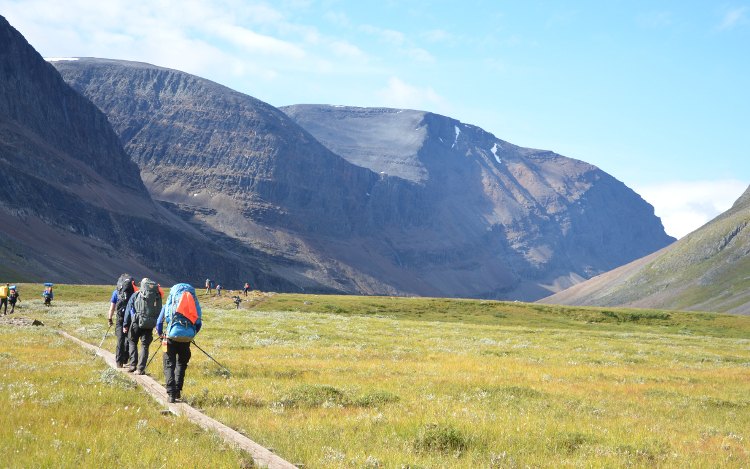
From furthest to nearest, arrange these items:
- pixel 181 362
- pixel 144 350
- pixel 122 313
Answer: pixel 122 313 → pixel 144 350 → pixel 181 362

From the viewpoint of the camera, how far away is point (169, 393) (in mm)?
15164

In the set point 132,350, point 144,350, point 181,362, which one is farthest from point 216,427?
point 132,350

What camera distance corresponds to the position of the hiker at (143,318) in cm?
1891

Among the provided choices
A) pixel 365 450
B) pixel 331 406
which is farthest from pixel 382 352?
pixel 365 450

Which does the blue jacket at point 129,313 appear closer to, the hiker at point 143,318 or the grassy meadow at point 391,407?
the hiker at point 143,318

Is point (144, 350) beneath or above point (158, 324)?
beneath

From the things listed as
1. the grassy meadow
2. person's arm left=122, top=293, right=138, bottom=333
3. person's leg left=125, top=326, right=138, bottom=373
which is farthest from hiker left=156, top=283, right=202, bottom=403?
person's arm left=122, top=293, right=138, bottom=333

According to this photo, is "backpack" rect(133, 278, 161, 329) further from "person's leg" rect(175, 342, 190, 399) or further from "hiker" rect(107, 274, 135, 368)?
"person's leg" rect(175, 342, 190, 399)

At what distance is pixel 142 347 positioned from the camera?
19.5 m

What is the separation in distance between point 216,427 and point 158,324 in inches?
218

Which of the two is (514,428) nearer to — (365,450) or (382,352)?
(365,450)

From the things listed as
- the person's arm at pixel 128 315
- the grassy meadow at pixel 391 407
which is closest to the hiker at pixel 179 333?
the grassy meadow at pixel 391 407

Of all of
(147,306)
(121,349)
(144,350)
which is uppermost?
(147,306)

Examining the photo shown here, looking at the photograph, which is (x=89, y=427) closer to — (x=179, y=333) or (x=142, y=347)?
(x=179, y=333)
